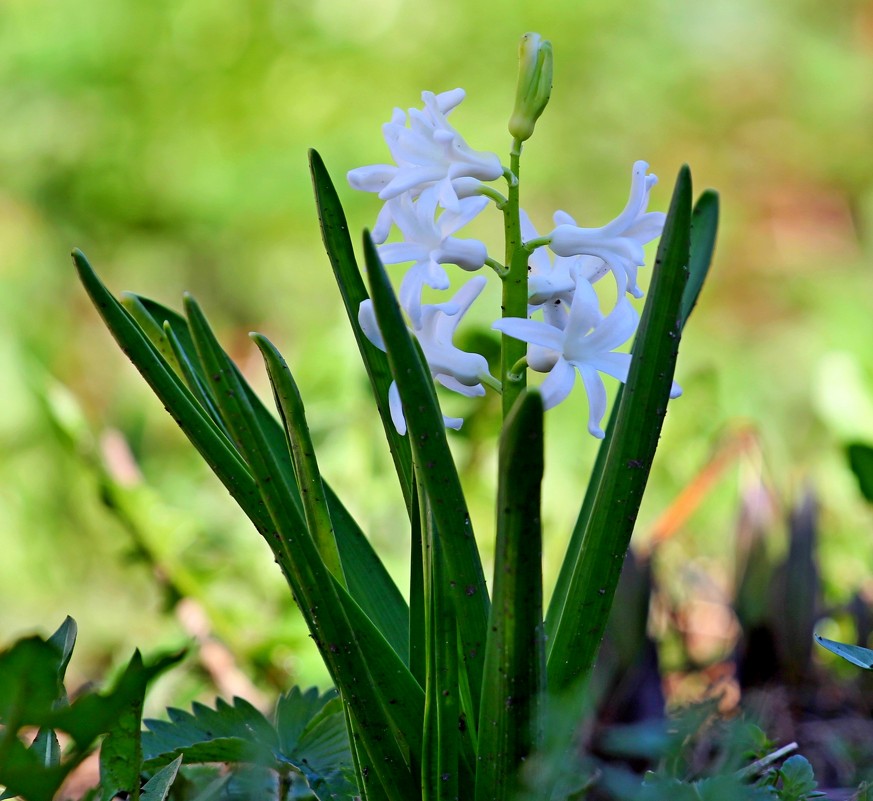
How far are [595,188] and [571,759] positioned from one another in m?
2.49

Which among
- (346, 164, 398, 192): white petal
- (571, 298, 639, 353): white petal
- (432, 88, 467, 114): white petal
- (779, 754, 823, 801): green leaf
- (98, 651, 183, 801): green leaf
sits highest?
(432, 88, 467, 114): white petal

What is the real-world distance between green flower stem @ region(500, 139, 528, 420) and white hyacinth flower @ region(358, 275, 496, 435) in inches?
0.5

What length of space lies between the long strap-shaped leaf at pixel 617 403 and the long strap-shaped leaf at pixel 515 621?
0.10 meters

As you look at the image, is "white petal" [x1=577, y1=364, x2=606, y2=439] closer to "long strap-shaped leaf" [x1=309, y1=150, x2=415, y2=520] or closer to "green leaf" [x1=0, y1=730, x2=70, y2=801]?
"long strap-shaped leaf" [x1=309, y1=150, x2=415, y2=520]

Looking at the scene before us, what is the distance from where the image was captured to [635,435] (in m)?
0.58

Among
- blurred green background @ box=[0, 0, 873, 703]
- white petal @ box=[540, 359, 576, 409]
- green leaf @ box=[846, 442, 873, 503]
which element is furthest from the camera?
blurred green background @ box=[0, 0, 873, 703]

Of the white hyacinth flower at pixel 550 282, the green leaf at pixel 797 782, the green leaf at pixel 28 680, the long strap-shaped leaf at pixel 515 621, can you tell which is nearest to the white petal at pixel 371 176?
the white hyacinth flower at pixel 550 282

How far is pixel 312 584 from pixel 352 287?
23cm

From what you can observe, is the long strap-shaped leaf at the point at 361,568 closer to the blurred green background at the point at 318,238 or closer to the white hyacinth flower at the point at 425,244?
the white hyacinth flower at the point at 425,244

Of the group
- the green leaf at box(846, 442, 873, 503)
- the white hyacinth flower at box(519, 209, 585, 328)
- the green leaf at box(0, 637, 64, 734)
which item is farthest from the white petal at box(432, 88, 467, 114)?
the green leaf at box(846, 442, 873, 503)

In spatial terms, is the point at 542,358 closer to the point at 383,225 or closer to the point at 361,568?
the point at 383,225

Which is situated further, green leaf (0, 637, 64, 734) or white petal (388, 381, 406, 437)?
white petal (388, 381, 406, 437)

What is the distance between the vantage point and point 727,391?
2.08m

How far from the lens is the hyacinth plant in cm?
56
